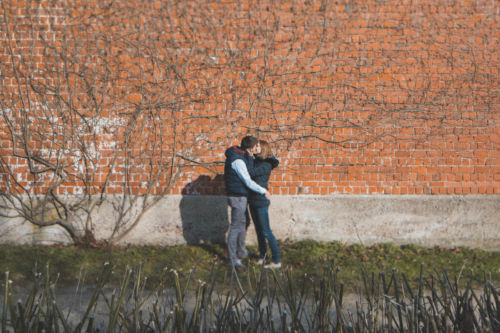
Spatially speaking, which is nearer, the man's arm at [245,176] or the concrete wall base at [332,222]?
the man's arm at [245,176]

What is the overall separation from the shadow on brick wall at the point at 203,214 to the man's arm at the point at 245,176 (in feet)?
3.42

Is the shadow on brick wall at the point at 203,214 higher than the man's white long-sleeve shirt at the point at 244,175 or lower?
lower

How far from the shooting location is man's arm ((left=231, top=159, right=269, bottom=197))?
446 centimetres

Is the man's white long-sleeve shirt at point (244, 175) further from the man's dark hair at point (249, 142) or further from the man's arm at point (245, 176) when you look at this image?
the man's dark hair at point (249, 142)

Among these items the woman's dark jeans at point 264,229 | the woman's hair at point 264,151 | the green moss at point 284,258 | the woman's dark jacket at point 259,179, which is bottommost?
the green moss at point 284,258

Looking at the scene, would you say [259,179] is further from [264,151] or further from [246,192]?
[264,151]

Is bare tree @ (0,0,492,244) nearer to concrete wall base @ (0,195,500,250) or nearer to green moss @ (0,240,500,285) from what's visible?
concrete wall base @ (0,195,500,250)

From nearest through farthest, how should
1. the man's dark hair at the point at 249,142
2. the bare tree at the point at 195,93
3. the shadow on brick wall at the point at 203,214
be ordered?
1. the man's dark hair at the point at 249,142
2. the bare tree at the point at 195,93
3. the shadow on brick wall at the point at 203,214

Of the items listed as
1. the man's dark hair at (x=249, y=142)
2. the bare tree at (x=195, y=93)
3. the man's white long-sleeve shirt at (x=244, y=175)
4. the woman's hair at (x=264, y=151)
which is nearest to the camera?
the man's white long-sleeve shirt at (x=244, y=175)

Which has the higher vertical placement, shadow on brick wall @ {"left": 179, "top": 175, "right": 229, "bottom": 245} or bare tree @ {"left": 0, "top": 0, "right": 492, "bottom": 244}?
bare tree @ {"left": 0, "top": 0, "right": 492, "bottom": 244}

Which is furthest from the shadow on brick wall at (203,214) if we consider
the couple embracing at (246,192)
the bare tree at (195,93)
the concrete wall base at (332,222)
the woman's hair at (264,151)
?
the woman's hair at (264,151)

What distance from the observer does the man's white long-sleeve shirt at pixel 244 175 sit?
4461 millimetres

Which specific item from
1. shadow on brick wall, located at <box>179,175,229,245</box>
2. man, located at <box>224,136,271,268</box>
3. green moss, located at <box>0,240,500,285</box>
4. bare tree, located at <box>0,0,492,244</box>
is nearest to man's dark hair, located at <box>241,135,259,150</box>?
man, located at <box>224,136,271,268</box>

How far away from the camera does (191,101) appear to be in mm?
5449
